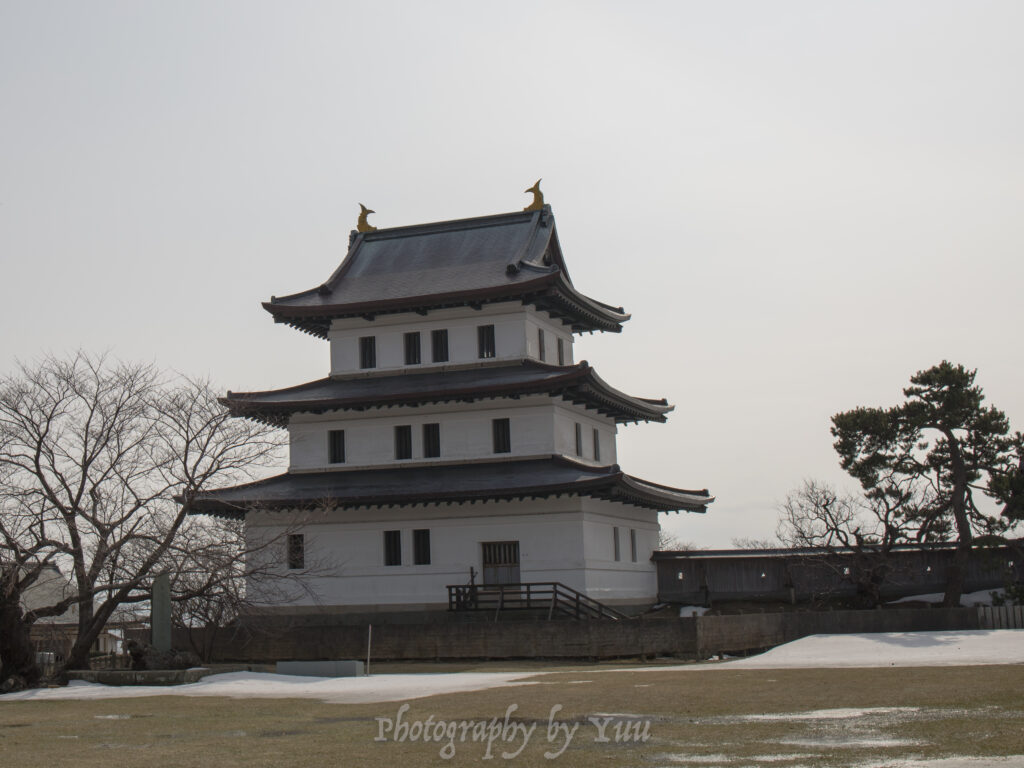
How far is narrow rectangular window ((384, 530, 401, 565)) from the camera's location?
45.7 metres

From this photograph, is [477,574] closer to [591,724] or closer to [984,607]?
[984,607]

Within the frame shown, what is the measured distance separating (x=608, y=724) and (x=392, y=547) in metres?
28.0

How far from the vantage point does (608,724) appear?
61.2 ft

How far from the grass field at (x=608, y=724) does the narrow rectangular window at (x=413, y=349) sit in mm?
23741

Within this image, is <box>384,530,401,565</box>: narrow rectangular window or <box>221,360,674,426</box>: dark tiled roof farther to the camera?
<box>384,530,401,565</box>: narrow rectangular window

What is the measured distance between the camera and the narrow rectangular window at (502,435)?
1836 inches

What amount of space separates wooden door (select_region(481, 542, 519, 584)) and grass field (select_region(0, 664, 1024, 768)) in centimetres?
1681

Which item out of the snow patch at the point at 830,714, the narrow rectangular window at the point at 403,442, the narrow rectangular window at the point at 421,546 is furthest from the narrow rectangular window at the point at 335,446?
the snow patch at the point at 830,714

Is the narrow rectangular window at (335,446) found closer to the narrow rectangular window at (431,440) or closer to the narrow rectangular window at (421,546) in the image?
the narrow rectangular window at (431,440)

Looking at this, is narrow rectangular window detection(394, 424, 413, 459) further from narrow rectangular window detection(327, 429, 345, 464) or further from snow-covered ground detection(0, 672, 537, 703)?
snow-covered ground detection(0, 672, 537, 703)

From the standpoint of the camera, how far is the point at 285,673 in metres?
34.1

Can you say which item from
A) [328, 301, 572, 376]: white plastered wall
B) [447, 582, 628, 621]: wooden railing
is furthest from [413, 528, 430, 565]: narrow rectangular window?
[328, 301, 572, 376]: white plastered wall

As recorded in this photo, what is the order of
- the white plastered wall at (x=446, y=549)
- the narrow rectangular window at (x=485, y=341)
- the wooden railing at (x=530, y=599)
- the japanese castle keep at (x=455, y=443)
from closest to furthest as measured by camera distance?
the wooden railing at (x=530, y=599) < the white plastered wall at (x=446, y=549) < the japanese castle keep at (x=455, y=443) < the narrow rectangular window at (x=485, y=341)

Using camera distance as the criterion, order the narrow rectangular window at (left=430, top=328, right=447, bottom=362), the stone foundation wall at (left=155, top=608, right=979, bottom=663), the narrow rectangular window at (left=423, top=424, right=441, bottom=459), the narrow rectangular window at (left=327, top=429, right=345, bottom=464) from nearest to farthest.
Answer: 1. the stone foundation wall at (left=155, top=608, right=979, bottom=663)
2. the narrow rectangular window at (left=423, top=424, right=441, bottom=459)
3. the narrow rectangular window at (left=327, top=429, right=345, bottom=464)
4. the narrow rectangular window at (left=430, top=328, right=447, bottom=362)
